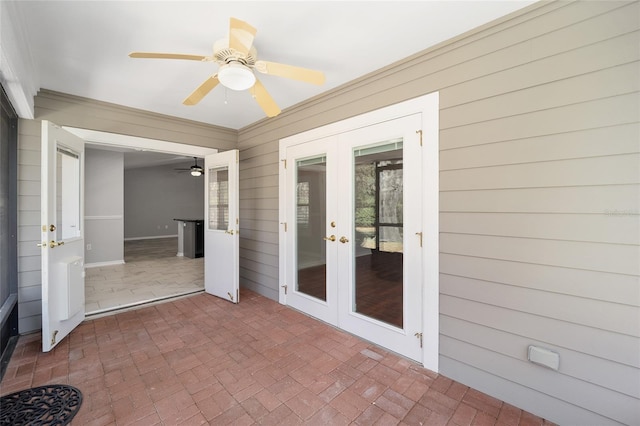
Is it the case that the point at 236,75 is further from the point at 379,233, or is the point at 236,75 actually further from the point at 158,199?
the point at 158,199

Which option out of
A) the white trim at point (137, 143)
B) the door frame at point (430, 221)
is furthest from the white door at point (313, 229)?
the white trim at point (137, 143)

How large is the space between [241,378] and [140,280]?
3.84 m

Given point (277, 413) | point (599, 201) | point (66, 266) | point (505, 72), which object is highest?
point (505, 72)

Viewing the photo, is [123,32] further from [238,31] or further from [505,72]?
[505,72]

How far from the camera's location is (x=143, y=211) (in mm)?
10469

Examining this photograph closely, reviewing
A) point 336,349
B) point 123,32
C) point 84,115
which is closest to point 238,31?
point 123,32

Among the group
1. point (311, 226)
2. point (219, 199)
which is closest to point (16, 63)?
point (219, 199)

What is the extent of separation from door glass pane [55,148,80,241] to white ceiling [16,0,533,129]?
787 mm

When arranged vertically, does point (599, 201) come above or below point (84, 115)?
below

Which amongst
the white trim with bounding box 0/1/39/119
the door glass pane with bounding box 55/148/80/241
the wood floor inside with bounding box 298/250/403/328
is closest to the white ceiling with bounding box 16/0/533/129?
the white trim with bounding box 0/1/39/119

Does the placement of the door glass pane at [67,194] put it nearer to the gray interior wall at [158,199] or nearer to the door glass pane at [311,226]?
the door glass pane at [311,226]

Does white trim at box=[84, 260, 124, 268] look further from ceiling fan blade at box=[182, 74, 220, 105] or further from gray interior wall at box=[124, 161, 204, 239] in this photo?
ceiling fan blade at box=[182, 74, 220, 105]

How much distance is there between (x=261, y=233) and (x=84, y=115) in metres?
2.57

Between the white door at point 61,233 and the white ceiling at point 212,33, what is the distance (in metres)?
0.73
